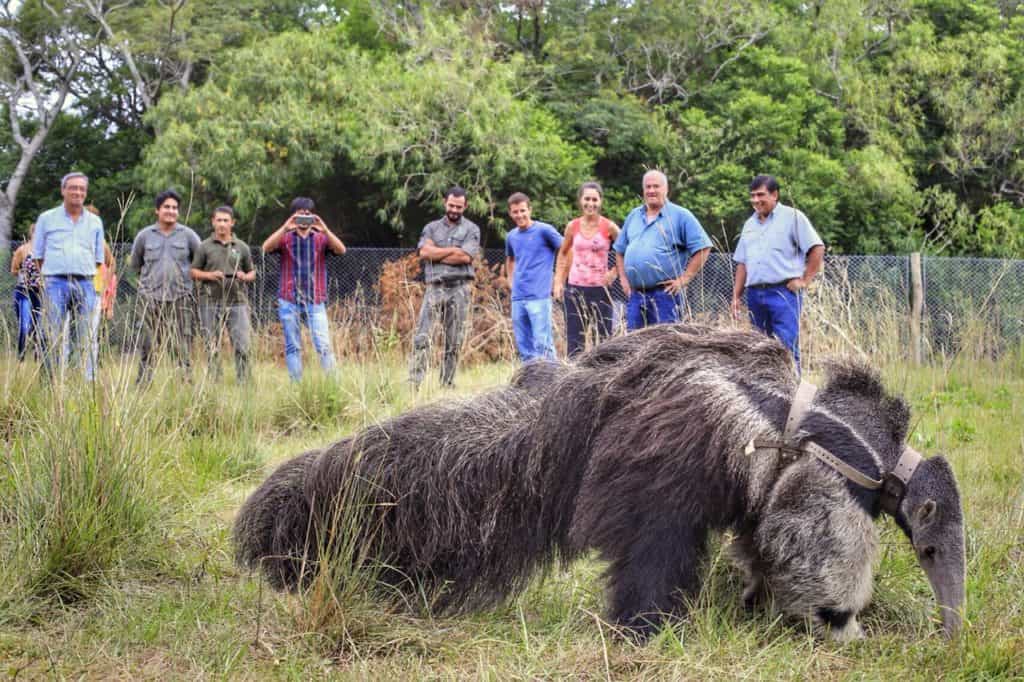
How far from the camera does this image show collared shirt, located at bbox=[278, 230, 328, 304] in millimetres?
7848

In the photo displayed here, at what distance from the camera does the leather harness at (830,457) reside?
9.70 feet

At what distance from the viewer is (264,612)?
3.28m

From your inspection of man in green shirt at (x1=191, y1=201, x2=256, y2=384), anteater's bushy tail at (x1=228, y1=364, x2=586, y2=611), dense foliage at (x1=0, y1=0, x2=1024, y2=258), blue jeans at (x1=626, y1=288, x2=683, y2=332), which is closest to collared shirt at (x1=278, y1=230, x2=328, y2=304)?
man in green shirt at (x1=191, y1=201, x2=256, y2=384)

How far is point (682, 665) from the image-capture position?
9.46ft

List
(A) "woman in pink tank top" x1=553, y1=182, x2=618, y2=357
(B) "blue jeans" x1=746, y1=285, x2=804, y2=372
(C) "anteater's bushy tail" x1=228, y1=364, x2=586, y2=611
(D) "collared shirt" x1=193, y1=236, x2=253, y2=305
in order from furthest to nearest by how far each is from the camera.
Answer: (A) "woman in pink tank top" x1=553, y1=182, x2=618, y2=357, (D) "collared shirt" x1=193, y1=236, x2=253, y2=305, (B) "blue jeans" x1=746, y1=285, x2=804, y2=372, (C) "anteater's bushy tail" x1=228, y1=364, x2=586, y2=611

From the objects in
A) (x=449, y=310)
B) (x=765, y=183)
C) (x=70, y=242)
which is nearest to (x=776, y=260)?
(x=765, y=183)

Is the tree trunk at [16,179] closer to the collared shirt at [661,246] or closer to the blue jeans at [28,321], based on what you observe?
the blue jeans at [28,321]

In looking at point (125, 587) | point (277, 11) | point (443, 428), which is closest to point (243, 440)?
point (125, 587)

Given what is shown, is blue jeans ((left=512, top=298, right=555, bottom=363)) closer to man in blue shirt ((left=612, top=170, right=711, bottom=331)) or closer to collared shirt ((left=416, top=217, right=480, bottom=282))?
collared shirt ((left=416, top=217, right=480, bottom=282))

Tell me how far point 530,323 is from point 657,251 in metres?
1.90

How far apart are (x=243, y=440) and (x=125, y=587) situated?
1.76 m

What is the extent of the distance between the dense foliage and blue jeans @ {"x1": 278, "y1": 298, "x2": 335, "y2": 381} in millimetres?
8383

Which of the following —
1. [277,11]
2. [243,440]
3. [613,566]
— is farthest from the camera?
[277,11]

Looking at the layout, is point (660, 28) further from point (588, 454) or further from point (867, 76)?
point (588, 454)
